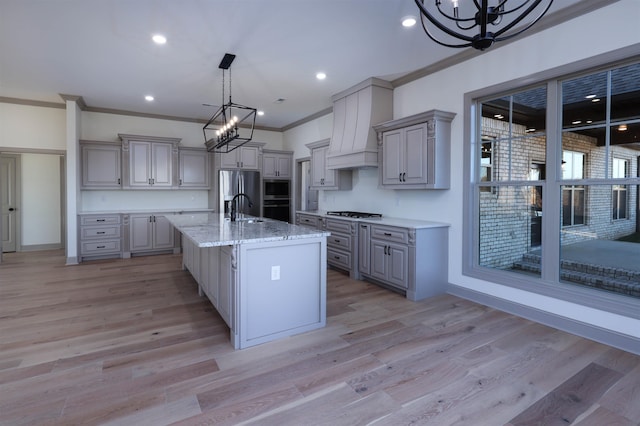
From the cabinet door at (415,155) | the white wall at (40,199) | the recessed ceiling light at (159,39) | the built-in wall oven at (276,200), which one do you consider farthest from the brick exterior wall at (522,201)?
the white wall at (40,199)

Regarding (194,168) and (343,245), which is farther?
(194,168)

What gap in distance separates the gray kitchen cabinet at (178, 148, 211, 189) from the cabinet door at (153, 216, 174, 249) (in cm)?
78

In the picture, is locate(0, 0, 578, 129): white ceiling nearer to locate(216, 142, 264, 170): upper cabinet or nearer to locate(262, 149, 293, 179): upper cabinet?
locate(216, 142, 264, 170): upper cabinet

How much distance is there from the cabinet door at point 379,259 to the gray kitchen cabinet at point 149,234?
160 inches

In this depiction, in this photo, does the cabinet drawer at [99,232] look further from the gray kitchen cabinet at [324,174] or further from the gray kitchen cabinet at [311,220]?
the gray kitchen cabinet at [324,174]

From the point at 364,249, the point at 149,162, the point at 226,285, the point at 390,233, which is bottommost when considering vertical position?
the point at 226,285

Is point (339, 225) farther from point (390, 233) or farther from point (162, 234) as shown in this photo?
point (162, 234)

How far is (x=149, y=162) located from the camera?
6.16 metres

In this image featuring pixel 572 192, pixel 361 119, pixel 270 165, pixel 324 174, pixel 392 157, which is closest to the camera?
pixel 572 192

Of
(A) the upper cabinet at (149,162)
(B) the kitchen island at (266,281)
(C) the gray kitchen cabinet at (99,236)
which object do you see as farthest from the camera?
(A) the upper cabinet at (149,162)

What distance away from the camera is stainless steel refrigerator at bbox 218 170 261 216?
6441 mm

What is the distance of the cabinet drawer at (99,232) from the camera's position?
221 inches

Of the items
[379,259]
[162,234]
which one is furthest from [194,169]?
[379,259]

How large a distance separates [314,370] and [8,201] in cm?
728
